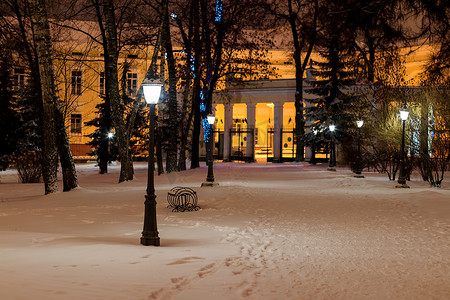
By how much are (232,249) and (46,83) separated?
1209 centimetres

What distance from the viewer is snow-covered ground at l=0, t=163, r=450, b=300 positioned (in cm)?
750

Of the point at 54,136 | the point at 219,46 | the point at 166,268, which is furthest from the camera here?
the point at 219,46

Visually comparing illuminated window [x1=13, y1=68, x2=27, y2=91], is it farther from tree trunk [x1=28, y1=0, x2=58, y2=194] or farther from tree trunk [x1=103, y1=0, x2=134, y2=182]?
tree trunk [x1=28, y1=0, x2=58, y2=194]

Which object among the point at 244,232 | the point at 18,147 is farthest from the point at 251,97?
the point at 244,232

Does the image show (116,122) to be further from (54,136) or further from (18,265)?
(18,265)

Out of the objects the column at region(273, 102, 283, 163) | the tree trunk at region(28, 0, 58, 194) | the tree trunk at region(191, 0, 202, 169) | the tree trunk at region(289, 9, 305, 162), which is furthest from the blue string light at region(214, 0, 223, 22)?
the column at region(273, 102, 283, 163)

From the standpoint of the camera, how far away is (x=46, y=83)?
67.0 ft

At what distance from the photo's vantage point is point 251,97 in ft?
183

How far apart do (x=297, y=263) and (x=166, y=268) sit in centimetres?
231

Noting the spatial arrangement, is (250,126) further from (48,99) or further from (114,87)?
(48,99)

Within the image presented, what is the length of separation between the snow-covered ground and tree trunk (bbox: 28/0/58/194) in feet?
3.67

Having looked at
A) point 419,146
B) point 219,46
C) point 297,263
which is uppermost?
point 219,46

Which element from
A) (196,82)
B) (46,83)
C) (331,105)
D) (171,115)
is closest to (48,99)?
(46,83)

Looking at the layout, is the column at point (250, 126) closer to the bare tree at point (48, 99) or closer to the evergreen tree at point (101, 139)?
the evergreen tree at point (101, 139)
